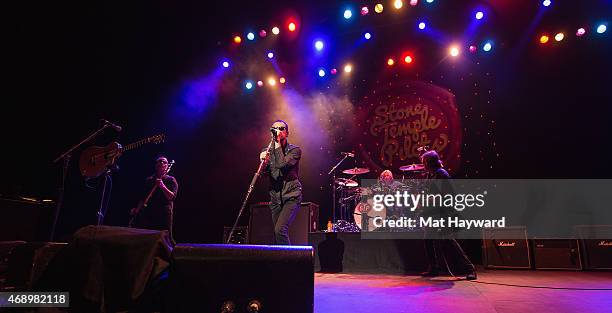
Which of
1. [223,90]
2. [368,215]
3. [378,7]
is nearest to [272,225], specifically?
[368,215]

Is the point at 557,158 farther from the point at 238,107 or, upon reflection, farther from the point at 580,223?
the point at 238,107

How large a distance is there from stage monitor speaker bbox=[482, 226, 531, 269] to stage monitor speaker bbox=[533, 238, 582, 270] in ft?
0.70

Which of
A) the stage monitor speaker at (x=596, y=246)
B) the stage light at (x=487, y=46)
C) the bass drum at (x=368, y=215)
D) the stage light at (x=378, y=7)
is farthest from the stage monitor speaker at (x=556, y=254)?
the stage light at (x=378, y=7)

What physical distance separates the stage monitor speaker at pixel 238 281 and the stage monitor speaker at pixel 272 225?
553 cm

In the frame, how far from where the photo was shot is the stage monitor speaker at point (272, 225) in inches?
291

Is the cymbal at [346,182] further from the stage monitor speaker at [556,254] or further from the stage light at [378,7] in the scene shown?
the stage light at [378,7]

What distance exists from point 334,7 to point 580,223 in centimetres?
661

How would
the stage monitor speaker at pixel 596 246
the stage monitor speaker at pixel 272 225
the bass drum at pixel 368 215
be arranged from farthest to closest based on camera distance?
the bass drum at pixel 368 215, the stage monitor speaker at pixel 272 225, the stage monitor speaker at pixel 596 246

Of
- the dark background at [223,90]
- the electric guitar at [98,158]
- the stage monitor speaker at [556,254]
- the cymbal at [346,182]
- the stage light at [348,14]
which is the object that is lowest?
the stage monitor speaker at [556,254]

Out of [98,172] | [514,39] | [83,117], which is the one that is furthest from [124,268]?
[514,39]

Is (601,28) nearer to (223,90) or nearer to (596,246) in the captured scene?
(596,246)

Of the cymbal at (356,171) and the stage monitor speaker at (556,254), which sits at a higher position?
the cymbal at (356,171)

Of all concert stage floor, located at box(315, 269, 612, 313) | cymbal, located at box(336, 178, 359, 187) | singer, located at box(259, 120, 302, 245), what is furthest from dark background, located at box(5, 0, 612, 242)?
singer, located at box(259, 120, 302, 245)

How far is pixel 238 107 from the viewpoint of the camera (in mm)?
9594
